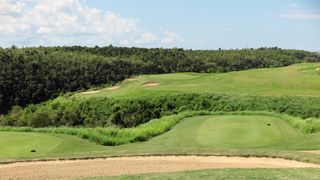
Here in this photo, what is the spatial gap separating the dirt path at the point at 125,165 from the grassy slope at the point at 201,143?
599 mm

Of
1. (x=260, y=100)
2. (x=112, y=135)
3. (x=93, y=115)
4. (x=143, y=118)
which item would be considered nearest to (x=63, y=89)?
(x=93, y=115)

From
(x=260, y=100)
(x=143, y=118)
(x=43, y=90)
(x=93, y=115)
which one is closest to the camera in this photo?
(x=260, y=100)

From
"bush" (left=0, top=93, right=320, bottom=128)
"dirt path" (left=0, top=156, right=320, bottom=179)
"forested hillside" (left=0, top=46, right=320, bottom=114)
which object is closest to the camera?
"dirt path" (left=0, top=156, right=320, bottom=179)

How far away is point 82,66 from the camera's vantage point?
93.2 m

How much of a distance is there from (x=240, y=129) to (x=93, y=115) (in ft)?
117

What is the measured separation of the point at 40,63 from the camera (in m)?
91.1

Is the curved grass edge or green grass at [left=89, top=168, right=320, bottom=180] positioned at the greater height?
green grass at [left=89, top=168, right=320, bottom=180]

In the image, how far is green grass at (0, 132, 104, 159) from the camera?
18.8 m

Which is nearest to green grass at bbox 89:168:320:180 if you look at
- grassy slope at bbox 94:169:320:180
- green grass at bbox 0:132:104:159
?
grassy slope at bbox 94:169:320:180

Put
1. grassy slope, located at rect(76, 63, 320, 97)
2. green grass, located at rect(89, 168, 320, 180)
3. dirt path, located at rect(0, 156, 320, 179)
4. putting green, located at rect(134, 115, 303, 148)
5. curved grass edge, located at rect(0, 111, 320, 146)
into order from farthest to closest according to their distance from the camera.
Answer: grassy slope, located at rect(76, 63, 320, 97)
curved grass edge, located at rect(0, 111, 320, 146)
putting green, located at rect(134, 115, 303, 148)
dirt path, located at rect(0, 156, 320, 179)
green grass, located at rect(89, 168, 320, 180)

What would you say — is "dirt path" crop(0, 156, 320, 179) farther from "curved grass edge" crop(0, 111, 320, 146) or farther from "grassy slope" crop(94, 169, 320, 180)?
"curved grass edge" crop(0, 111, 320, 146)

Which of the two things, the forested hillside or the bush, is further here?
the forested hillside

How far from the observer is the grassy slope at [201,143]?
17.5 m

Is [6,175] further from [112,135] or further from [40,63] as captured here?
[40,63]
